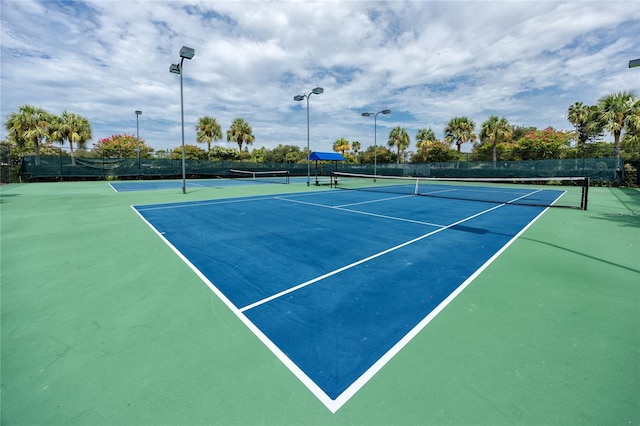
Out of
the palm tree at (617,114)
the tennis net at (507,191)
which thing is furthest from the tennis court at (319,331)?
the palm tree at (617,114)

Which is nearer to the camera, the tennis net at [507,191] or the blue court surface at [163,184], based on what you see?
the tennis net at [507,191]

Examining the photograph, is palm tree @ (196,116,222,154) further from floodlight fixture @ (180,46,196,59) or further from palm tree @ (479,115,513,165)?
palm tree @ (479,115,513,165)

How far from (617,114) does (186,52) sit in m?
37.0

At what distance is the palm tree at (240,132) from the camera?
57.5 meters

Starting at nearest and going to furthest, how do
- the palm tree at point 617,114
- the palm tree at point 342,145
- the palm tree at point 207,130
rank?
the palm tree at point 617,114 < the palm tree at point 207,130 < the palm tree at point 342,145

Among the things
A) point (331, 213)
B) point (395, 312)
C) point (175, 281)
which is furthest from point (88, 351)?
point (331, 213)

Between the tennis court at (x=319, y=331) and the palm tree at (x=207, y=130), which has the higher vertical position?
the palm tree at (x=207, y=130)

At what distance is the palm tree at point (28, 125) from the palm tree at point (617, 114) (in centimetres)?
5721

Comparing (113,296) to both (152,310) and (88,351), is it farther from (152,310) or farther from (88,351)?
(88,351)

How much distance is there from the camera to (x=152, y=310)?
13.2ft

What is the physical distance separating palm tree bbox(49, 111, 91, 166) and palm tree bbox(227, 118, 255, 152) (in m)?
24.3

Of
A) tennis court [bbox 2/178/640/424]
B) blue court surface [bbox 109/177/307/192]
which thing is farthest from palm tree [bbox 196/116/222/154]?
tennis court [bbox 2/178/640/424]

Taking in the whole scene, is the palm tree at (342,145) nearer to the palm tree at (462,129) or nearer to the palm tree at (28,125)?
the palm tree at (462,129)

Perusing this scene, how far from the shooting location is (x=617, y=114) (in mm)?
27375
